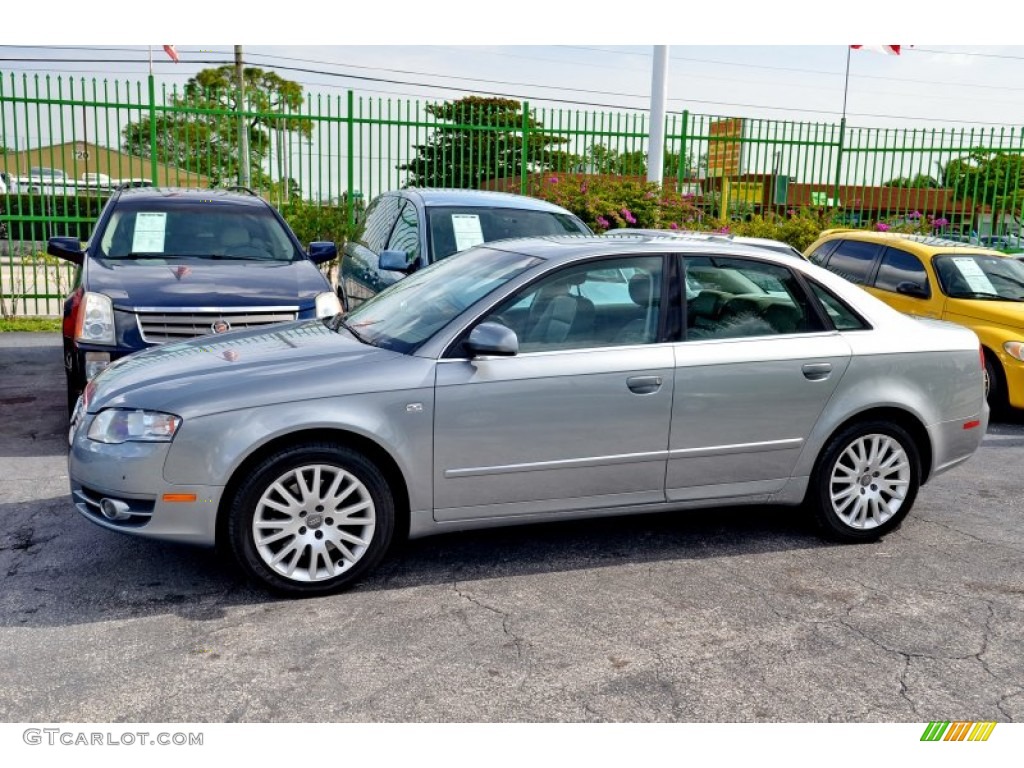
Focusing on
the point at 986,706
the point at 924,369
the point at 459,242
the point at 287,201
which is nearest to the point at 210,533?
the point at 986,706

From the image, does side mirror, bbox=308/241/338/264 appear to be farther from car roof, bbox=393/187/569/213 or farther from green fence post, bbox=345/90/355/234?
green fence post, bbox=345/90/355/234

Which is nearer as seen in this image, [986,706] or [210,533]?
[986,706]

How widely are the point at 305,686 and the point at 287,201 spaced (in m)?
11.3

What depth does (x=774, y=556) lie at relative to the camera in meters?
5.22

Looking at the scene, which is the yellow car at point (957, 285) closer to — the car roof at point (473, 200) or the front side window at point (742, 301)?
the car roof at point (473, 200)

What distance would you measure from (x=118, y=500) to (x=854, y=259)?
25.5ft

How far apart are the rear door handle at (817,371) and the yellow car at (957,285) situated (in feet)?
12.8

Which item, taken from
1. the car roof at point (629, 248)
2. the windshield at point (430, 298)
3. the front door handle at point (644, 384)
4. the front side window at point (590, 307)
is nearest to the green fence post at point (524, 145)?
the windshield at point (430, 298)

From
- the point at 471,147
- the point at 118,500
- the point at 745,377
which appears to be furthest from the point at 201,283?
the point at 471,147

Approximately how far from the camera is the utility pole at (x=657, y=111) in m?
14.5

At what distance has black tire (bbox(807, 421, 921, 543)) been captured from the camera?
209 inches

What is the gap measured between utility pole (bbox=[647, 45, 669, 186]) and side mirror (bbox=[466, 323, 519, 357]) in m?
10.4

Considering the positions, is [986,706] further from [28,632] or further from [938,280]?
[938,280]

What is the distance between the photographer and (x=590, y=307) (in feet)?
16.2
